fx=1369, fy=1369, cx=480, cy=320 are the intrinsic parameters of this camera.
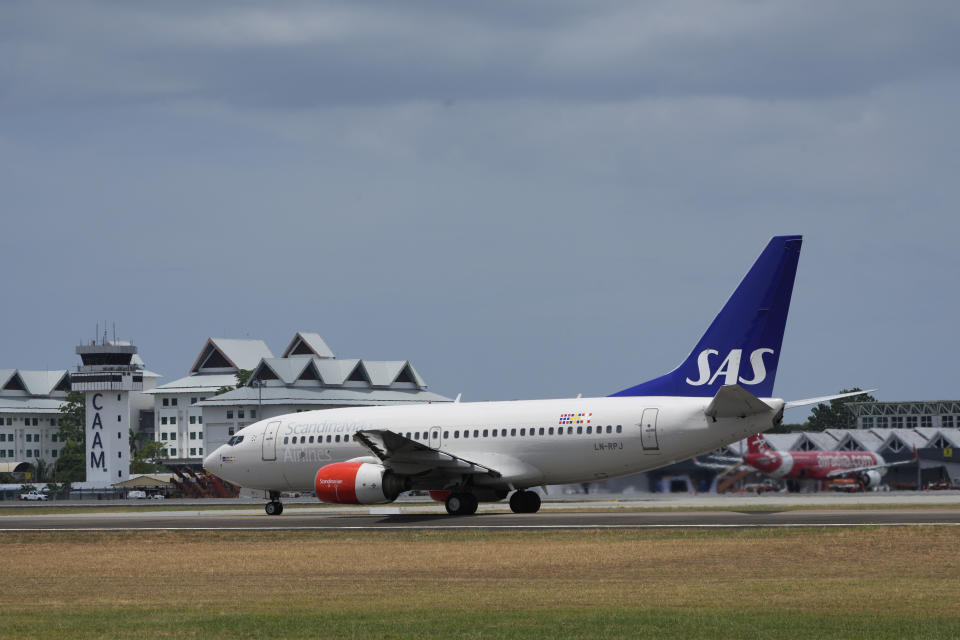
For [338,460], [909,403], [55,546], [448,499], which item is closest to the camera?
[55,546]

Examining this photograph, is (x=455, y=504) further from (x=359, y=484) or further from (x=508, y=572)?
(x=508, y=572)

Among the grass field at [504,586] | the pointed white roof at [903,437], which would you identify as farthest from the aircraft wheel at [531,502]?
the pointed white roof at [903,437]

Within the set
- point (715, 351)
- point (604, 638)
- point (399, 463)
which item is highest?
point (715, 351)

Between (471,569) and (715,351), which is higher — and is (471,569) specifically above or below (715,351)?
below

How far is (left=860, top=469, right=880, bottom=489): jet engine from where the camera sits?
91.1m

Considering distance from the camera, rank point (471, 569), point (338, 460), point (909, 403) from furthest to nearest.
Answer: point (909, 403)
point (338, 460)
point (471, 569)

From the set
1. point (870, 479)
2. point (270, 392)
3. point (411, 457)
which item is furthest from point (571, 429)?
point (270, 392)

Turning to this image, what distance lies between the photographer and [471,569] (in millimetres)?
23719

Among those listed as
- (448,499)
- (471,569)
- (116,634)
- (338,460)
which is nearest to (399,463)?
(448,499)

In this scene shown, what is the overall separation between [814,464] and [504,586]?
71067mm

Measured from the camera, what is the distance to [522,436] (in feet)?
135

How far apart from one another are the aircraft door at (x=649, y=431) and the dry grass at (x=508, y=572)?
8.27 metres

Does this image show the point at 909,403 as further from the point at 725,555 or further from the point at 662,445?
the point at 725,555

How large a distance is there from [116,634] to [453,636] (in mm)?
4067
